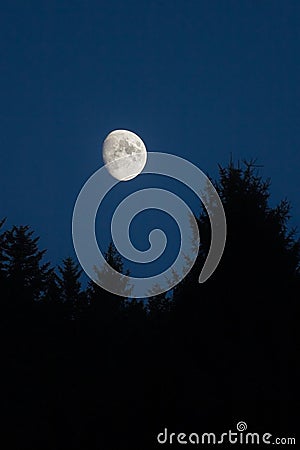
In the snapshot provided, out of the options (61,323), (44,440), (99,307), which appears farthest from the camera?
(99,307)

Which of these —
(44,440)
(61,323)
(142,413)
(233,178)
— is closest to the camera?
(142,413)

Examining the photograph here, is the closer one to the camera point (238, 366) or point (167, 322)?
point (238, 366)

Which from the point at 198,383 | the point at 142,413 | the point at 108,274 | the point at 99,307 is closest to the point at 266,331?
the point at 198,383

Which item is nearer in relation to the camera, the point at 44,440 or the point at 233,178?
the point at 233,178

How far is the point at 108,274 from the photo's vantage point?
30906mm

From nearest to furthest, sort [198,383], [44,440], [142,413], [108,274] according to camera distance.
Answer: [198,383] → [142,413] → [44,440] → [108,274]

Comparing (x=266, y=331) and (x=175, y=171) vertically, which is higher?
(x=175, y=171)

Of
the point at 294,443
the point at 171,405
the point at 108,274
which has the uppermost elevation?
the point at 108,274

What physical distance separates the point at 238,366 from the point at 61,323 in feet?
39.1

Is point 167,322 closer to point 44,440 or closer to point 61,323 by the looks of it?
point 44,440

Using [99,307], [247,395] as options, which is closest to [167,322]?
[247,395]

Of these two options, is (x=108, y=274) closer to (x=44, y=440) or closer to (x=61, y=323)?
(x=61, y=323)

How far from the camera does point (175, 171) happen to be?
15156 mm

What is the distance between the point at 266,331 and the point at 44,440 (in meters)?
7.28
